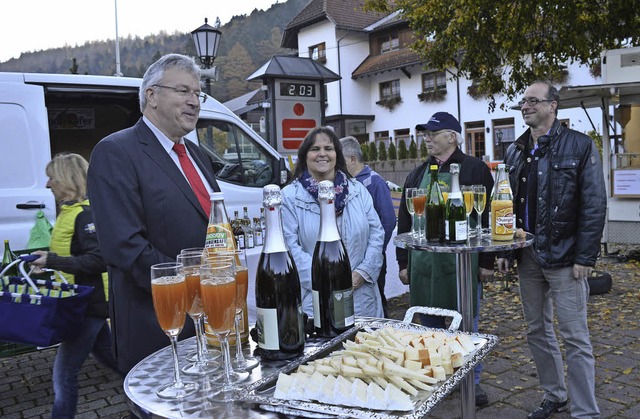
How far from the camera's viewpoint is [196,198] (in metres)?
2.09

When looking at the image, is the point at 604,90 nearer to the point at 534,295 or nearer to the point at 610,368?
the point at 610,368

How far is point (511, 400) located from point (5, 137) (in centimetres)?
472

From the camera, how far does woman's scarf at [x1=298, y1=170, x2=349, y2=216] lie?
3010 millimetres

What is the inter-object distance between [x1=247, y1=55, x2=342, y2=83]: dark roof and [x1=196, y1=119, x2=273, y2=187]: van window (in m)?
1.81

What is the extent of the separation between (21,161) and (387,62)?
28.7m

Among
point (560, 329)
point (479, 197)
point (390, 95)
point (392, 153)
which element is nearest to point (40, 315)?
point (479, 197)

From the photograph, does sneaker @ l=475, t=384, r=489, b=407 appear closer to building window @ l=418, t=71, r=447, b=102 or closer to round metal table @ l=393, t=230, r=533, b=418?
round metal table @ l=393, t=230, r=533, b=418

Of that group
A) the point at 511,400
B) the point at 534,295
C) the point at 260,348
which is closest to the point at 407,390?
Result: the point at 260,348

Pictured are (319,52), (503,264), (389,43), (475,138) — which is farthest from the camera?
(319,52)

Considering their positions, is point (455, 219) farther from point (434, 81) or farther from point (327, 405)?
point (434, 81)

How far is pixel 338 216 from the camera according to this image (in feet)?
9.98

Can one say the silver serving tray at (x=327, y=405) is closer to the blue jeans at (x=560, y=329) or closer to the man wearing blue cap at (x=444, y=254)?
the blue jeans at (x=560, y=329)

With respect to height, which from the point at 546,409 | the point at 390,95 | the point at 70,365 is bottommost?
the point at 546,409

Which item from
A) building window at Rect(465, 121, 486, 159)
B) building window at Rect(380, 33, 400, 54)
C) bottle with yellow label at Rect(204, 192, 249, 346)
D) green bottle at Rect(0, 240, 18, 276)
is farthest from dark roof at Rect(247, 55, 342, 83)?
building window at Rect(380, 33, 400, 54)
